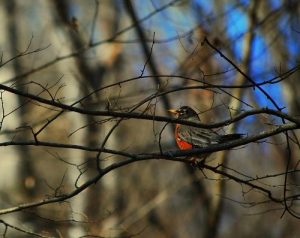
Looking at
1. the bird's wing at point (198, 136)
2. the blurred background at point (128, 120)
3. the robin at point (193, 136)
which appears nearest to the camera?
the robin at point (193, 136)

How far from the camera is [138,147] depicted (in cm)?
1160

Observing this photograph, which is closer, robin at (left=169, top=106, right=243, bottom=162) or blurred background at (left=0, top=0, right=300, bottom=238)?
robin at (left=169, top=106, right=243, bottom=162)

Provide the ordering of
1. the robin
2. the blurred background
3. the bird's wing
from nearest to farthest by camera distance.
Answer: the robin → the bird's wing → the blurred background

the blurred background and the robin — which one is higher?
the blurred background

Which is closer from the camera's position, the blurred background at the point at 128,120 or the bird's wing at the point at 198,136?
the bird's wing at the point at 198,136

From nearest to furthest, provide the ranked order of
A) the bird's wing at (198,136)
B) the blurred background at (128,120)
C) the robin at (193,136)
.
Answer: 1. the robin at (193,136)
2. the bird's wing at (198,136)
3. the blurred background at (128,120)

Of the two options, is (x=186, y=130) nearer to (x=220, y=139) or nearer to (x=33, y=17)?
(x=220, y=139)

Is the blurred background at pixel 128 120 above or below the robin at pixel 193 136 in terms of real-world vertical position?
above

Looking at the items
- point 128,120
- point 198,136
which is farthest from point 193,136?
point 128,120

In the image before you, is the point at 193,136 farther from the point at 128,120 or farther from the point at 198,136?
the point at 128,120

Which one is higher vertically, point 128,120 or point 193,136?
point 128,120

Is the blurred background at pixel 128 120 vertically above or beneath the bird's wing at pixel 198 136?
above

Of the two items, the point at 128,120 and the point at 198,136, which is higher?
the point at 128,120

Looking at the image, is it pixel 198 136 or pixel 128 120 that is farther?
pixel 128 120
